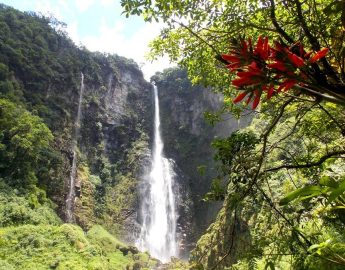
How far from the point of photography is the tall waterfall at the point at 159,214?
94.7 feet

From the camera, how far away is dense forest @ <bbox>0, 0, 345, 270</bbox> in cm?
281

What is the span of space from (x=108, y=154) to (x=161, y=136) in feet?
25.4

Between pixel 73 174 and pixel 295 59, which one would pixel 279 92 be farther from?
pixel 73 174

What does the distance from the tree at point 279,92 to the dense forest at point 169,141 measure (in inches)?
0.5

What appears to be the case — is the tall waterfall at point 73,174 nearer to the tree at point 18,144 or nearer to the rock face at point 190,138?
the tree at point 18,144

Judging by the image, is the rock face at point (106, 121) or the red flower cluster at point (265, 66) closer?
the red flower cluster at point (265, 66)

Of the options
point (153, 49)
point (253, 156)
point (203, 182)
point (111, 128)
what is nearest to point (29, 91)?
point (111, 128)

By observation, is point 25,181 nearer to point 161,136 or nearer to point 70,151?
point 70,151

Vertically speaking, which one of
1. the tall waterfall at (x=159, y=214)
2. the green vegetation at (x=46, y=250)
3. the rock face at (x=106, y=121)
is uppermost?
the rock face at (x=106, y=121)

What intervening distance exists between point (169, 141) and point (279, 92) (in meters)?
39.2

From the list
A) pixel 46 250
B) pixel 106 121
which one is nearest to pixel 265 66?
pixel 46 250

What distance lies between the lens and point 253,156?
266 centimetres

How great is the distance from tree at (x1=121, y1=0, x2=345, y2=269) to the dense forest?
0.05ft

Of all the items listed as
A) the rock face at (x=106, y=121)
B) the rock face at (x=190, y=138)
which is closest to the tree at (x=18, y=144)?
the rock face at (x=106, y=121)
